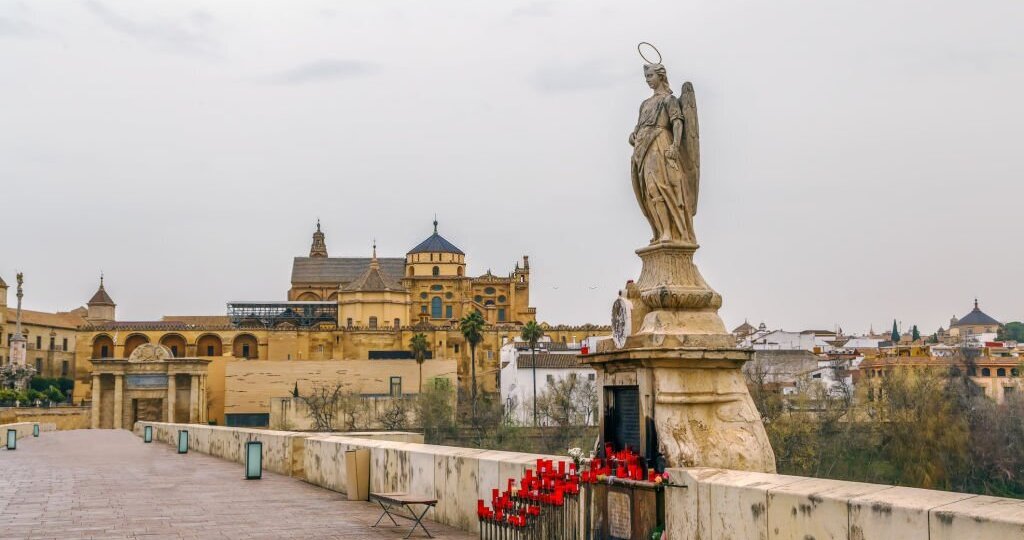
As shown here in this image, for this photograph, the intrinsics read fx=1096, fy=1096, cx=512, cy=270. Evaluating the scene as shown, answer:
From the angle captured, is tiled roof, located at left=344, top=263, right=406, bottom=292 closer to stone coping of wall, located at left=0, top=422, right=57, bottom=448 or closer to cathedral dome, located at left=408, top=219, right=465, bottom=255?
cathedral dome, located at left=408, top=219, right=465, bottom=255

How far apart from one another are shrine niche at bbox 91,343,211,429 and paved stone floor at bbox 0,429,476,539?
52618 mm

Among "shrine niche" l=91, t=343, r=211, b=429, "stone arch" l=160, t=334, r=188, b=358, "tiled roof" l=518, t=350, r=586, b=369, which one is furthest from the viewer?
"stone arch" l=160, t=334, r=188, b=358

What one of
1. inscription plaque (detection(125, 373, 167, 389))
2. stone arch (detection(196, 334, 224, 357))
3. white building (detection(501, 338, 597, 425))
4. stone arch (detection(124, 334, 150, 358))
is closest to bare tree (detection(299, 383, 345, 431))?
inscription plaque (detection(125, 373, 167, 389))

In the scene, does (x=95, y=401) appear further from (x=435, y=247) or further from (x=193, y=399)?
(x=435, y=247)

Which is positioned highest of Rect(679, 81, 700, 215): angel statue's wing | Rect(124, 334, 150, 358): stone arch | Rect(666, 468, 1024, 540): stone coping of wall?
Rect(124, 334, 150, 358): stone arch

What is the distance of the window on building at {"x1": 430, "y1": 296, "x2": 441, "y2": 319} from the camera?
97062mm

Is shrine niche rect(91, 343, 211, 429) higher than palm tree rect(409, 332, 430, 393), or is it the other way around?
palm tree rect(409, 332, 430, 393)

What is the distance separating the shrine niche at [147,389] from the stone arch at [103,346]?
18.7m

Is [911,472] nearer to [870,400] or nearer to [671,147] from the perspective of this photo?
[870,400]

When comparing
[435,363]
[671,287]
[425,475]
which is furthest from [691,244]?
[435,363]

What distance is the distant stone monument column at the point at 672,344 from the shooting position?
26.9 ft

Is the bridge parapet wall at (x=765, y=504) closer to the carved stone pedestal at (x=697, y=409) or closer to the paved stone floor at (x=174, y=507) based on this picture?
the paved stone floor at (x=174, y=507)

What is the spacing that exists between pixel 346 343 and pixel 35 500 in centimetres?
7541

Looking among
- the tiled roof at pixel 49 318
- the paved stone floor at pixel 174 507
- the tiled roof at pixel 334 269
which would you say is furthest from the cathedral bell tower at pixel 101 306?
the paved stone floor at pixel 174 507
